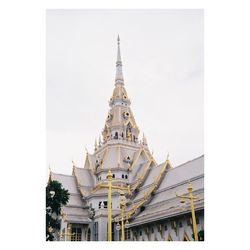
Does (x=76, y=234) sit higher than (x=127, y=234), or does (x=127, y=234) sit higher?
(x=127, y=234)

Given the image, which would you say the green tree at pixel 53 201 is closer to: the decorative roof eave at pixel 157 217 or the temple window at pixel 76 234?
the decorative roof eave at pixel 157 217

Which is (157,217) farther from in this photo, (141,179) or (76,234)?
(76,234)

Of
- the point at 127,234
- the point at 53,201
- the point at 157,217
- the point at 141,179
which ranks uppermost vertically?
the point at 141,179

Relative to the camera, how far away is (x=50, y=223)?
13453mm

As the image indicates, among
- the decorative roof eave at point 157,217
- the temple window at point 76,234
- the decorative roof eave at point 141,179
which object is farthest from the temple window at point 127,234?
the decorative roof eave at point 141,179

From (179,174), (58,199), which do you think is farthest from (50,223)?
(179,174)

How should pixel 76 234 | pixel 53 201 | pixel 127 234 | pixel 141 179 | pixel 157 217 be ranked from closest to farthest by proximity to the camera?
1. pixel 53 201
2. pixel 157 217
3. pixel 127 234
4. pixel 76 234
5. pixel 141 179

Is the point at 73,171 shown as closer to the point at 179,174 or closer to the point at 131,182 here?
the point at 131,182

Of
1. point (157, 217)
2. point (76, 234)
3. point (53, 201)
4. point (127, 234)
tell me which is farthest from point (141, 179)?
point (53, 201)

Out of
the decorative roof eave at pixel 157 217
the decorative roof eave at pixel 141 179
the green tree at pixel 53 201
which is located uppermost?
the decorative roof eave at pixel 141 179

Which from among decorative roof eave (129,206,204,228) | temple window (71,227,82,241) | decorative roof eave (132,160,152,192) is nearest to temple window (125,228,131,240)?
→ decorative roof eave (129,206,204,228)

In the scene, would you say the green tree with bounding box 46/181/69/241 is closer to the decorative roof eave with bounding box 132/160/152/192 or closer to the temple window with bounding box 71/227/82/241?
the temple window with bounding box 71/227/82/241

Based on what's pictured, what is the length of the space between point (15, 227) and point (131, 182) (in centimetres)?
1653

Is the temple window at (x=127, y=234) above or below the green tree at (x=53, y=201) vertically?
below
